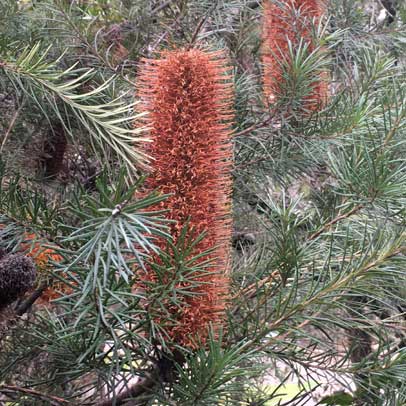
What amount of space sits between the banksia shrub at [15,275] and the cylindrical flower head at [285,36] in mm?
507

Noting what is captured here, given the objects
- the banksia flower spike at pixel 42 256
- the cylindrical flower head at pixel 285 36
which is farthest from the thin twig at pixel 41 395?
the cylindrical flower head at pixel 285 36

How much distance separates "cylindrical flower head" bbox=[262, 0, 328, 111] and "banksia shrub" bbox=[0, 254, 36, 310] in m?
0.51

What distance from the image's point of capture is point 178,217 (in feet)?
1.97

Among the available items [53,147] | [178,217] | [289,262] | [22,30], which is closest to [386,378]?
[289,262]

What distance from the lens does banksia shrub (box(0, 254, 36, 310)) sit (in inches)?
20.6

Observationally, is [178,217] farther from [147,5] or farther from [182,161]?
[147,5]

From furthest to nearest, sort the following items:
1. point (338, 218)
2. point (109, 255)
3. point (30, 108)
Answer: point (30, 108)
point (338, 218)
point (109, 255)

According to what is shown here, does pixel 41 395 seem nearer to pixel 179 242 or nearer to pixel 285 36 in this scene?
pixel 179 242

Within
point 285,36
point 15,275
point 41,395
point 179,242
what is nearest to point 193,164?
point 179,242

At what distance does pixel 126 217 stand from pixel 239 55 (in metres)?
0.89

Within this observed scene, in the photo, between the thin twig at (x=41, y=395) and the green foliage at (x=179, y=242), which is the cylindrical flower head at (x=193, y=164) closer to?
the green foliage at (x=179, y=242)

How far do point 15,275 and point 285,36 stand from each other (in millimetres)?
644

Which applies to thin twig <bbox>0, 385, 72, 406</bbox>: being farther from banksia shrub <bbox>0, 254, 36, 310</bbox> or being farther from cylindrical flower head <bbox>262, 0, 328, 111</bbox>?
cylindrical flower head <bbox>262, 0, 328, 111</bbox>

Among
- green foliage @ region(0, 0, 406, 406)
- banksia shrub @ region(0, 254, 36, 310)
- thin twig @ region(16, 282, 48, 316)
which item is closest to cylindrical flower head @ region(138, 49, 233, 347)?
green foliage @ region(0, 0, 406, 406)
